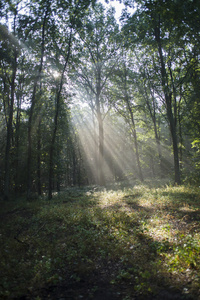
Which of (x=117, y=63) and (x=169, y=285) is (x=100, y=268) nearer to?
(x=169, y=285)

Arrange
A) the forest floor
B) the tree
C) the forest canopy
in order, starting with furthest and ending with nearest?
the tree, the forest canopy, the forest floor

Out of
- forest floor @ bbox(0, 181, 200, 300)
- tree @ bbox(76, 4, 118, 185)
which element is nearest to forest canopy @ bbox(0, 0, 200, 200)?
tree @ bbox(76, 4, 118, 185)

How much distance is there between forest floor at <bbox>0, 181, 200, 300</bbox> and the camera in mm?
4250

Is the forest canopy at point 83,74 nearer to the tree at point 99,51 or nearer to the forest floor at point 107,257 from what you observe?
the tree at point 99,51

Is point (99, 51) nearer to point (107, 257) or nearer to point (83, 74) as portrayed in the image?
point (83, 74)

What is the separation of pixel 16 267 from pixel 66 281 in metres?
1.65

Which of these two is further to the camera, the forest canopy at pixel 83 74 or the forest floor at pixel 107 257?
the forest canopy at pixel 83 74

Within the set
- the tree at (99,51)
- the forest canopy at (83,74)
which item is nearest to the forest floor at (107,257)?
the forest canopy at (83,74)

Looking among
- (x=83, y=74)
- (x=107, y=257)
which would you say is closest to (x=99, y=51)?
(x=83, y=74)

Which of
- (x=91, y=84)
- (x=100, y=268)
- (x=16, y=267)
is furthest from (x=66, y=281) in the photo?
(x=91, y=84)

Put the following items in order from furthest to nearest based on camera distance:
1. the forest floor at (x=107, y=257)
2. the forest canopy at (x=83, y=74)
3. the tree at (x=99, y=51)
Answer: the tree at (x=99, y=51) → the forest canopy at (x=83, y=74) → the forest floor at (x=107, y=257)

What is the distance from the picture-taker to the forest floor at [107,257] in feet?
13.9

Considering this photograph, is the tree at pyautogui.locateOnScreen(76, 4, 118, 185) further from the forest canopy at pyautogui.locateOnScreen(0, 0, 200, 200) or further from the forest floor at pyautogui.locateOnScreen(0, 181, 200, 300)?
the forest floor at pyautogui.locateOnScreen(0, 181, 200, 300)

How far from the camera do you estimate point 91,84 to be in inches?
1016
